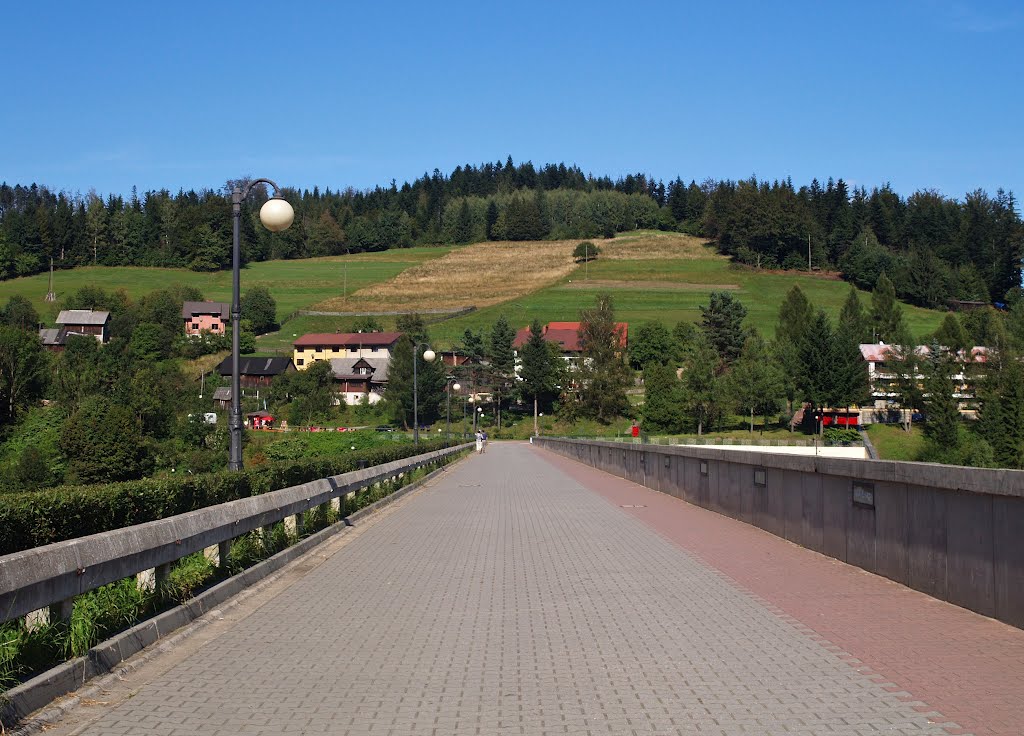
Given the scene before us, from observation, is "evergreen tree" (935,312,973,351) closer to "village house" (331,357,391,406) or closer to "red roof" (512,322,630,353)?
"red roof" (512,322,630,353)

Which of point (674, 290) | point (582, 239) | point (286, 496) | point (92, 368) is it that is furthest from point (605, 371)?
point (286, 496)

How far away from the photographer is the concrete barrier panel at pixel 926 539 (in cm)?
889

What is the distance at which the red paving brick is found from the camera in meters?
5.63

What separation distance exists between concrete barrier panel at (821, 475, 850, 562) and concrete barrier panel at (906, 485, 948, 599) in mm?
1836

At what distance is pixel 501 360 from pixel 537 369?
25.1 ft

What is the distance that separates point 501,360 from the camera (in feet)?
411

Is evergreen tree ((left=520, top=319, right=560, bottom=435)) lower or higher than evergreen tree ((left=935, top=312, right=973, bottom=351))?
lower

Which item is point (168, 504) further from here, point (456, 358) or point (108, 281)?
point (108, 281)

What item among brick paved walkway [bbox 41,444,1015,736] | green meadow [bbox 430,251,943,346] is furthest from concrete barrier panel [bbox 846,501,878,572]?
green meadow [bbox 430,251,943,346]

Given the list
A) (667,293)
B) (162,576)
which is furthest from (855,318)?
(162,576)

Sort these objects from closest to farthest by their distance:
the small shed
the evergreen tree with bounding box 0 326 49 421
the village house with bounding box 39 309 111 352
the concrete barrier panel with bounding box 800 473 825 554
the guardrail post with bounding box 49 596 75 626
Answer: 1. the guardrail post with bounding box 49 596 75 626
2. the concrete barrier panel with bounding box 800 473 825 554
3. the evergreen tree with bounding box 0 326 49 421
4. the small shed
5. the village house with bounding box 39 309 111 352

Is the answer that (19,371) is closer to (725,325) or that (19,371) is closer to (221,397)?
(221,397)

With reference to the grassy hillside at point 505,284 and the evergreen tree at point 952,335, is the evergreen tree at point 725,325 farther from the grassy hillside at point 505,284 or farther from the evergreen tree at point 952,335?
the evergreen tree at point 952,335

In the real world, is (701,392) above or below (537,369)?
below
